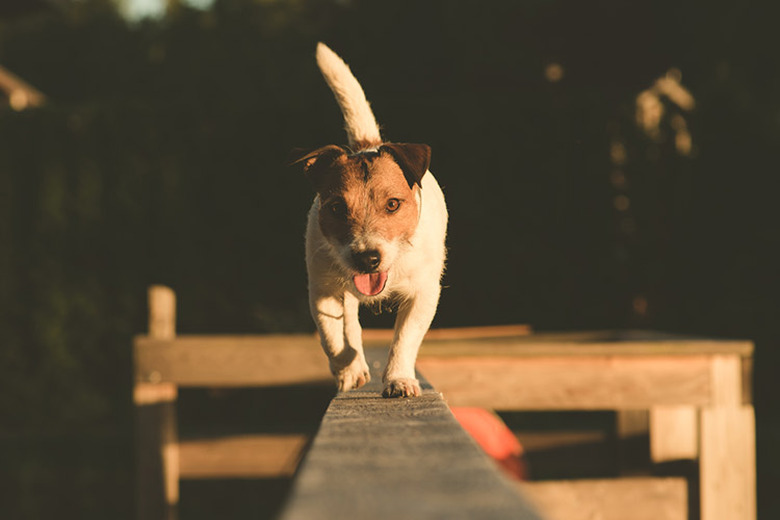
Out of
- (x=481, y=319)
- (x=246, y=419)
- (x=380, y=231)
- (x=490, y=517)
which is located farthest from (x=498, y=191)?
(x=490, y=517)

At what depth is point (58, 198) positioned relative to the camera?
8.42 m

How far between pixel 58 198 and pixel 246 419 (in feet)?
10.0

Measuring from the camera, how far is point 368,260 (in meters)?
1.85

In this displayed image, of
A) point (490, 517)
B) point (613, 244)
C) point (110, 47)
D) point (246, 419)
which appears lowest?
point (246, 419)

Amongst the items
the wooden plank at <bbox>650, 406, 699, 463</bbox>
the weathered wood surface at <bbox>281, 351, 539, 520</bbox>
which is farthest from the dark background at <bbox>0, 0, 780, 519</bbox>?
the weathered wood surface at <bbox>281, 351, 539, 520</bbox>

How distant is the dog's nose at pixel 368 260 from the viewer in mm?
1851

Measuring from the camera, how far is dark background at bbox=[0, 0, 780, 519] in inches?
290

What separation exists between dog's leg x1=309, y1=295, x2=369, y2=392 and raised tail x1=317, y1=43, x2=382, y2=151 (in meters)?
0.44

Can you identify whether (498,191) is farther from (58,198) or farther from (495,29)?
(58,198)

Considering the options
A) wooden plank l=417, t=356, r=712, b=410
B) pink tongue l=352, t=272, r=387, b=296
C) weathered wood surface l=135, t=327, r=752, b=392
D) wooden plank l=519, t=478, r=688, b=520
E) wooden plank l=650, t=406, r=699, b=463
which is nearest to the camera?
pink tongue l=352, t=272, r=387, b=296

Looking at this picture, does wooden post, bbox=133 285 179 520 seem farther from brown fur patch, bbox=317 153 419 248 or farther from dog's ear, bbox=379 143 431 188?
dog's ear, bbox=379 143 431 188

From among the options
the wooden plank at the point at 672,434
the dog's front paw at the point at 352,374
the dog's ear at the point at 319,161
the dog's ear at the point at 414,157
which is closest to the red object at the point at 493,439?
the wooden plank at the point at 672,434

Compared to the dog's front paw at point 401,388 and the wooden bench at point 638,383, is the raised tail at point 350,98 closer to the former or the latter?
the dog's front paw at point 401,388

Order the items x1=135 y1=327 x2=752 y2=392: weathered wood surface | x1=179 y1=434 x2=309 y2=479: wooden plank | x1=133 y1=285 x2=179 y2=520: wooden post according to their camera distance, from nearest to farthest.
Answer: x1=135 y1=327 x2=752 y2=392: weathered wood surface
x1=133 y1=285 x2=179 y2=520: wooden post
x1=179 y1=434 x2=309 y2=479: wooden plank
